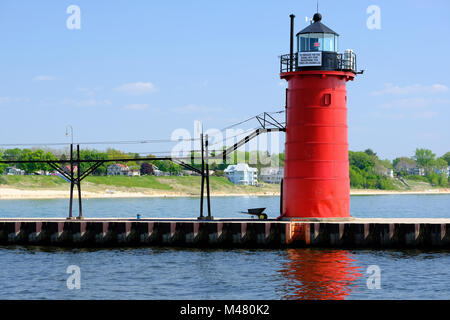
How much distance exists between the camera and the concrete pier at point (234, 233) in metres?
37.4

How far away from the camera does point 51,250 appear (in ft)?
129

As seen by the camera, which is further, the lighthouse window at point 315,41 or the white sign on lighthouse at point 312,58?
the lighthouse window at point 315,41

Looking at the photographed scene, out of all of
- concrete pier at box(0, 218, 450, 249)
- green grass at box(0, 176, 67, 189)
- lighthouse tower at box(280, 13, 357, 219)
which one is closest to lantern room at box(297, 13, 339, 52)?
lighthouse tower at box(280, 13, 357, 219)

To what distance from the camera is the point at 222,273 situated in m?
31.6

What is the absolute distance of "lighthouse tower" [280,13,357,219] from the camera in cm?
3875

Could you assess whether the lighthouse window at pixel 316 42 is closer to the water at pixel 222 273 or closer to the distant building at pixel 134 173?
the water at pixel 222 273

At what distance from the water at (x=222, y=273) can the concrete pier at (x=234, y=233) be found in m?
0.71

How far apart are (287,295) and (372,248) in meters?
12.0

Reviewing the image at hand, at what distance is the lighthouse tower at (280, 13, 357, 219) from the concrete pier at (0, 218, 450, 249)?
143 centimetres

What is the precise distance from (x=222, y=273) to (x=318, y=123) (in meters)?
11.3
